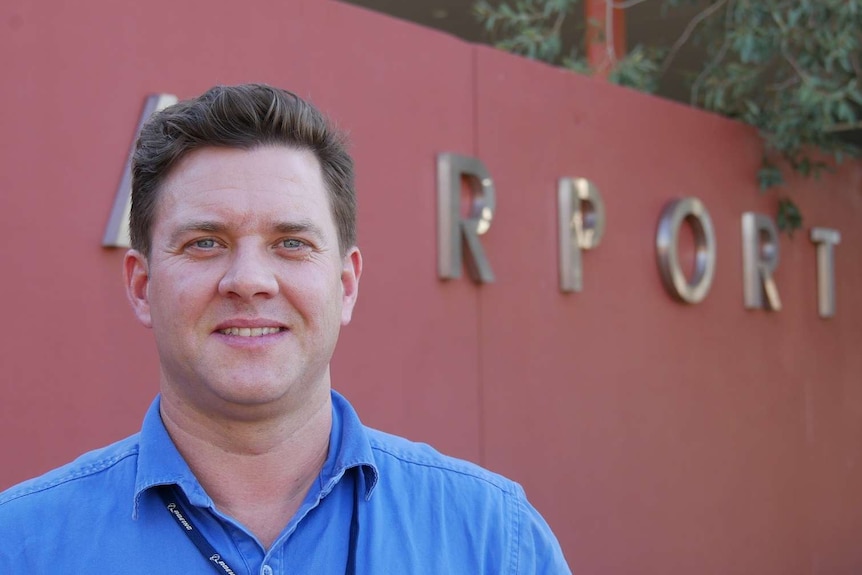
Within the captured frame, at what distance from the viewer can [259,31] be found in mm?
4078

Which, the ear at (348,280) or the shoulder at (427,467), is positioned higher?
the ear at (348,280)

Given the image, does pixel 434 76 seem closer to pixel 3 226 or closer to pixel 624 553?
pixel 3 226

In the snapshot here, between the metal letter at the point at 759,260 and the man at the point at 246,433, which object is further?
the metal letter at the point at 759,260

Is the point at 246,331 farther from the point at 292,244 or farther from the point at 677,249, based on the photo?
the point at 677,249

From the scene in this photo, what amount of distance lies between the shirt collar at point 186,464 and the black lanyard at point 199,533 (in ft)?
0.11

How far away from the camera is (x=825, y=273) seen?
7727 millimetres

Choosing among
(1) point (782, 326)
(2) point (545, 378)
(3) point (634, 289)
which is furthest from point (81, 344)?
(1) point (782, 326)

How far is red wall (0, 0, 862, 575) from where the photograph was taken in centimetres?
341

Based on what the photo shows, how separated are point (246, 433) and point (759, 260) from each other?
225 inches

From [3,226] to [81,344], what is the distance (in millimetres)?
445

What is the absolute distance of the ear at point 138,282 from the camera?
6.64ft

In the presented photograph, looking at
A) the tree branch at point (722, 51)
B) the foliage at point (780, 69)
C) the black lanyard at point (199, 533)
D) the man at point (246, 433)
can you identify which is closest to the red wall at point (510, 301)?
the foliage at point (780, 69)

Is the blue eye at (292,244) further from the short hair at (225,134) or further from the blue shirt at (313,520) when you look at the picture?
the blue shirt at (313,520)

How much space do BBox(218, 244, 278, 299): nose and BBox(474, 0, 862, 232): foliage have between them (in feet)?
17.2
